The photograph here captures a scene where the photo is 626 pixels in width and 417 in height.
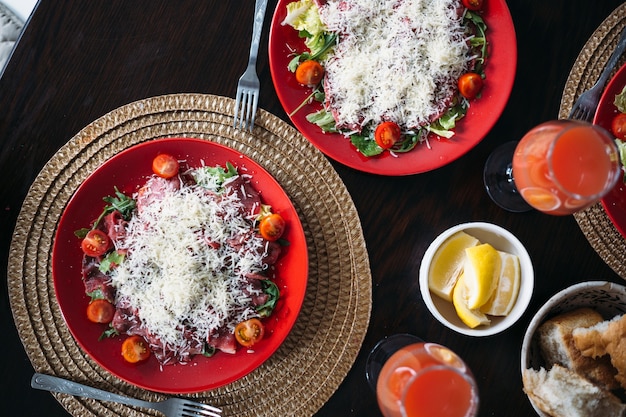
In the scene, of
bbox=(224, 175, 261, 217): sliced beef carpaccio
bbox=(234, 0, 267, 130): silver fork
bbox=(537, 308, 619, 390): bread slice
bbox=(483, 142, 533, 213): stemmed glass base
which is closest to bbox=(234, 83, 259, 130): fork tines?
bbox=(234, 0, 267, 130): silver fork

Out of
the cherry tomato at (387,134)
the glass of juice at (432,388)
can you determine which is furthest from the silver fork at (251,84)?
the glass of juice at (432,388)

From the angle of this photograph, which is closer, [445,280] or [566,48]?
[445,280]

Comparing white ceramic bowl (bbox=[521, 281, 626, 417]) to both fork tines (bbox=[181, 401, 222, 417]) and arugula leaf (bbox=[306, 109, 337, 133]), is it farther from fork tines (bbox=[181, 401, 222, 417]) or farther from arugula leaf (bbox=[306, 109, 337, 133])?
fork tines (bbox=[181, 401, 222, 417])

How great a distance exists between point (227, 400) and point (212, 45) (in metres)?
1.29

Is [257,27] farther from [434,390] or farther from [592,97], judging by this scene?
[434,390]

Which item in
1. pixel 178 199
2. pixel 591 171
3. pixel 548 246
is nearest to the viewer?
pixel 591 171

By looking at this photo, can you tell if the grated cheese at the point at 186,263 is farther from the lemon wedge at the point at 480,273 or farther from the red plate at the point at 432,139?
the lemon wedge at the point at 480,273

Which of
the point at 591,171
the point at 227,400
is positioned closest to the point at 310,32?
the point at 591,171

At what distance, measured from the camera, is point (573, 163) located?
192cm

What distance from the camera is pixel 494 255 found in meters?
2.07

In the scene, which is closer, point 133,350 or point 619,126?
point 133,350

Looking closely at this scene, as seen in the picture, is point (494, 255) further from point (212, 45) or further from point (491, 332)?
point (212, 45)

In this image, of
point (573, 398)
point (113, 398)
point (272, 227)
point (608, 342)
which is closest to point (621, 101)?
point (608, 342)

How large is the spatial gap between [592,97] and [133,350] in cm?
190
